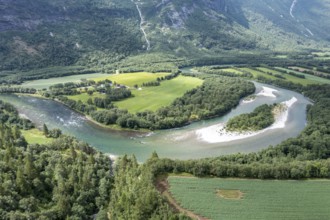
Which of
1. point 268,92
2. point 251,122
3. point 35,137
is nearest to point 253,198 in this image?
point 251,122

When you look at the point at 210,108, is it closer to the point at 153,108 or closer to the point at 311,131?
the point at 153,108

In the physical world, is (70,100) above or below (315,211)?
below

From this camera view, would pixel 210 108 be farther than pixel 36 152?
Yes

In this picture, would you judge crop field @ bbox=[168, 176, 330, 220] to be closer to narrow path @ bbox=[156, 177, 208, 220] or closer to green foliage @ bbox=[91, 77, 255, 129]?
narrow path @ bbox=[156, 177, 208, 220]

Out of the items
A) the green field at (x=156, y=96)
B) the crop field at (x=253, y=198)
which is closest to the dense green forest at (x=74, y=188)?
the crop field at (x=253, y=198)

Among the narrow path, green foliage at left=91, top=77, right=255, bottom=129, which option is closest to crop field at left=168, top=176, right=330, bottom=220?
the narrow path

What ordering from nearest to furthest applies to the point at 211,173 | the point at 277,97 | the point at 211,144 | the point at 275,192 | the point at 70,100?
the point at 275,192 < the point at 211,173 < the point at 211,144 < the point at 70,100 < the point at 277,97

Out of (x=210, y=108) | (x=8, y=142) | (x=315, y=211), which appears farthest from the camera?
(x=210, y=108)

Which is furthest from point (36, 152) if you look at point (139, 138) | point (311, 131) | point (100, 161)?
point (311, 131)
